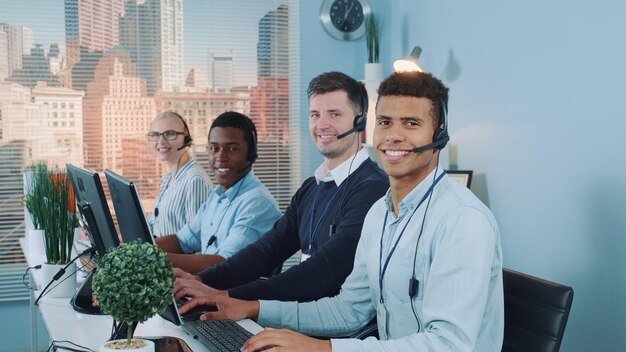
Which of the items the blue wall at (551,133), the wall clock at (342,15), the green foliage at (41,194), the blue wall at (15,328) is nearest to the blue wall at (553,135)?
the blue wall at (551,133)

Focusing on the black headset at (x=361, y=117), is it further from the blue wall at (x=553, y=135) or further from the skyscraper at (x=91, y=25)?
the skyscraper at (x=91, y=25)

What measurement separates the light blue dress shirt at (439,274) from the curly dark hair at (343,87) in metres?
0.71

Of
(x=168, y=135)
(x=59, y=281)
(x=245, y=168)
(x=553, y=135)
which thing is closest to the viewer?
(x=59, y=281)

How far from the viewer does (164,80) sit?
15.0 feet

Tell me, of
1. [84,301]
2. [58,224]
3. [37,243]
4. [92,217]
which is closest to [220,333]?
[92,217]

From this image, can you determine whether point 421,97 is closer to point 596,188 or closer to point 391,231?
point 391,231

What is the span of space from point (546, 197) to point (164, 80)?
8.57ft

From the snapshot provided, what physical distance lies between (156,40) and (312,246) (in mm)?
2518

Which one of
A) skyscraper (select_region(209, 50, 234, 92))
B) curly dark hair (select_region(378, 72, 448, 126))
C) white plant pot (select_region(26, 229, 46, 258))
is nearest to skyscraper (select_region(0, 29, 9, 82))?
skyscraper (select_region(209, 50, 234, 92))

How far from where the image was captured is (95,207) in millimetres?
1981

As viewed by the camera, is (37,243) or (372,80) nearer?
(37,243)

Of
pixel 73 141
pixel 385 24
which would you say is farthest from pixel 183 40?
pixel 385 24

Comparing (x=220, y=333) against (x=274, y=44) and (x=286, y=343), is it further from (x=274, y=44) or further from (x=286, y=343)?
(x=274, y=44)

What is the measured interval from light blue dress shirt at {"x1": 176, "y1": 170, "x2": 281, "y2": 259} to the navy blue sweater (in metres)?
0.20
